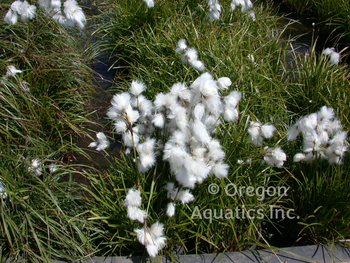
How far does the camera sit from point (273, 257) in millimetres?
1897

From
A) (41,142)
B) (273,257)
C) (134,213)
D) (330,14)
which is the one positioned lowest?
(273,257)

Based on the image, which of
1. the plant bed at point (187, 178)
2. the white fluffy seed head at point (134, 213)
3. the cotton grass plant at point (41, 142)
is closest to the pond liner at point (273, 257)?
the plant bed at point (187, 178)

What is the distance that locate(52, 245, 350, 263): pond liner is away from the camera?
183cm

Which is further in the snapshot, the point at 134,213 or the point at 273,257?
the point at 273,257

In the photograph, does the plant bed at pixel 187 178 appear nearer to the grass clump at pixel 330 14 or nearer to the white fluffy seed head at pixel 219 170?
the white fluffy seed head at pixel 219 170

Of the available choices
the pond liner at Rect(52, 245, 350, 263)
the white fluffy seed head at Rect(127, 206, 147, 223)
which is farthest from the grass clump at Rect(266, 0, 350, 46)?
the white fluffy seed head at Rect(127, 206, 147, 223)

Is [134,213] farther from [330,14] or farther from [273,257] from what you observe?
[330,14]

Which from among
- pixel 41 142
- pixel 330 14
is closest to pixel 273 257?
pixel 41 142

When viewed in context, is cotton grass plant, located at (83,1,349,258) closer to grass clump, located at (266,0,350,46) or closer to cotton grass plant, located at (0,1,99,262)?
cotton grass plant, located at (0,1,99,262)

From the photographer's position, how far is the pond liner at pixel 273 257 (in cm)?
183

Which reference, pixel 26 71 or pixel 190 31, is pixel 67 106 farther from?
pixel 190 31

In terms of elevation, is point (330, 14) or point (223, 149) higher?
point (223, 149)

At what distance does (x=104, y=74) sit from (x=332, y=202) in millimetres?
3087

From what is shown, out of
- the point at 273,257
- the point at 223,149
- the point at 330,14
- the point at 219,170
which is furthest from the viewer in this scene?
the point at 330,14
